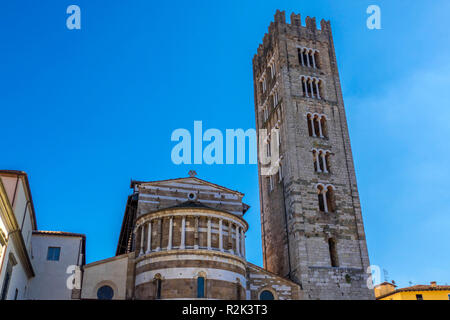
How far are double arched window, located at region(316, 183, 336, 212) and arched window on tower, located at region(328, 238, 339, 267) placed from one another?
104 inches

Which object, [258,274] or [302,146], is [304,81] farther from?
[258,274]

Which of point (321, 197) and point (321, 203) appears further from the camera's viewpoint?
point (321, 197)

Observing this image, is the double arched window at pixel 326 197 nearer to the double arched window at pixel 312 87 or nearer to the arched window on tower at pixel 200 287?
the double arched window at pixel 312 87

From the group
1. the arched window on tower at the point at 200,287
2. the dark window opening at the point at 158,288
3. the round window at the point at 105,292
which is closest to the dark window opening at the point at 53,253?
the round window at the point at 105,292

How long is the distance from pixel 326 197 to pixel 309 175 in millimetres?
2412

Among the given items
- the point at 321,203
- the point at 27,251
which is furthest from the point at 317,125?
the point at 27,251

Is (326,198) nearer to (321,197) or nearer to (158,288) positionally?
(321,197)

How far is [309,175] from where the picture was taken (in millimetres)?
35000

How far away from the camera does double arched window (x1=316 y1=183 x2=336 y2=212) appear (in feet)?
114

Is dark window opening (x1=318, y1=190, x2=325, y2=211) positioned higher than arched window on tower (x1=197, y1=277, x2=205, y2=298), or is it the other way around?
dark window opening (x1=318, y1=190, x2=325, y2=211)

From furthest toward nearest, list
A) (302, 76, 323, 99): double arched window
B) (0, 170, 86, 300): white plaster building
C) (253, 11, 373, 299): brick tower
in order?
1. (302, 76, 323, 99): double arched window
2. (253, 11, 373, 299): brick tower
3. (0, 170, 86, 300): white plaster building

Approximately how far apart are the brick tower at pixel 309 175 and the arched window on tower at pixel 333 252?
0.03 m

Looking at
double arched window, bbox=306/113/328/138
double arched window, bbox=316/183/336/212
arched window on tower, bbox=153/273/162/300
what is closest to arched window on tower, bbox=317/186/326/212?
double arched window, bbox=316/183/336/212

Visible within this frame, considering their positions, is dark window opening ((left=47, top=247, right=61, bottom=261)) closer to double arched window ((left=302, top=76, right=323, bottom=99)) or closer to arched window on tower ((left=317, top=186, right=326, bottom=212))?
arched window on tower ((left=317, top=186, right=326, bottom=212))
